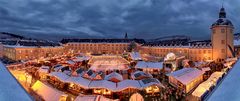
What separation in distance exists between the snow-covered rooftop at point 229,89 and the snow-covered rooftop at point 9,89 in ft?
1.71

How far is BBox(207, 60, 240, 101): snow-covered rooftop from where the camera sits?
0.60 m

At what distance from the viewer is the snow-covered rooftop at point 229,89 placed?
23.5 inches

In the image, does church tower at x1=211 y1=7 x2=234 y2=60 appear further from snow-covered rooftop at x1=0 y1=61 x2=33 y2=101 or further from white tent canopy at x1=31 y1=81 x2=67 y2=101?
white tent canopy at x1=31 y1=81 x2=67 y2=101

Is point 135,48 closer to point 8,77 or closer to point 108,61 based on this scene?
point 108,61

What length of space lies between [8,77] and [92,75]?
673cm

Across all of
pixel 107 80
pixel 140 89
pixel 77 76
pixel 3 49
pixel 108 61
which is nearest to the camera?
pixel 3 49

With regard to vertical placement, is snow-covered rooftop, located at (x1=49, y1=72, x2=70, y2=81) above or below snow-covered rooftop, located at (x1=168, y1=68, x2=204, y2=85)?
below

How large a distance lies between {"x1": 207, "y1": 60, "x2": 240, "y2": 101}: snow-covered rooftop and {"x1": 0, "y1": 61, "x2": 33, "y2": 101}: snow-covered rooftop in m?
0.52

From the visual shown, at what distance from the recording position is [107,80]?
6824 mm

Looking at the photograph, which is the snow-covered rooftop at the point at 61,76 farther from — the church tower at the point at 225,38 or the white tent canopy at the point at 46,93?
the church tower at the point at 225,38

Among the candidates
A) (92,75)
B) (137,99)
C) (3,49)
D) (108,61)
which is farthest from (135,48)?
(3,49)

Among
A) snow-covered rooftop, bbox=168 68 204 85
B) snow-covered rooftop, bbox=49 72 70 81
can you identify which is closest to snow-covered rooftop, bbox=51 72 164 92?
snow-covered rooftop, bbox=49 72 70 81

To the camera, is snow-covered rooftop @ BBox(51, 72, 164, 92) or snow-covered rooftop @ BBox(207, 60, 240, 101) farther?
snow-covered rooftop @ BBox(51, 72, 164, 92)

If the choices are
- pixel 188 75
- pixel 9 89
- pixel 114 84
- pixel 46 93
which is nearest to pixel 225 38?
pixel 46 93
